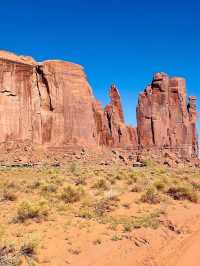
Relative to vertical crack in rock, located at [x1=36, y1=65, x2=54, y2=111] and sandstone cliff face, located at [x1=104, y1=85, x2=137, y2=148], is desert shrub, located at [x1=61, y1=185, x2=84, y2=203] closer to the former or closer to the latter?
vertical crack in rock, located at [x1=36, y1=65, x2=54, y2=111]

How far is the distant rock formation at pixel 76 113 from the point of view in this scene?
60438 mm

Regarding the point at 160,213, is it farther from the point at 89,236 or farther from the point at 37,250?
the point at 37,250

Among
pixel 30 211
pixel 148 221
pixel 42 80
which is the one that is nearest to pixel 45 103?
pixel 42 80

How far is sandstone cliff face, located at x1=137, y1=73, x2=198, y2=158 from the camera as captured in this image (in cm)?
8131

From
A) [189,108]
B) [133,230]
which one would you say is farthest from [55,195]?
[189,108]

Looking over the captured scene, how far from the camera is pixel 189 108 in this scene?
91.4 meters

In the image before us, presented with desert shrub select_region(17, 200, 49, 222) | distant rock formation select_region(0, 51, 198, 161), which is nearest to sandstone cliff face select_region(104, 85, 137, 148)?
distant rock formation select_region(0, 51, 198, 161)

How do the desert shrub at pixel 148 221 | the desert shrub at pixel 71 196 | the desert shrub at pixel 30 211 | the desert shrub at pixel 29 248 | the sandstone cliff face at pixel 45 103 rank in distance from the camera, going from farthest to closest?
the sandstone cliff face at pixel 45 103, the desert shrub at pixel 71 196, the desert shrub at pixel 30 211, the desert shrub at pixel 148 221, the desert shrub at pixel 29 248

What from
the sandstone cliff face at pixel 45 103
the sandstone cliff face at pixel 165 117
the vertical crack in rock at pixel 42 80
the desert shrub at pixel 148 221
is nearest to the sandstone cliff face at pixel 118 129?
the sandstone cliff face at pixel 165 117

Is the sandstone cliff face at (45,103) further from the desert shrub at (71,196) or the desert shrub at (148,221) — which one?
the desert shrub at (148,221)

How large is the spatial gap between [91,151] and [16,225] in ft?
164

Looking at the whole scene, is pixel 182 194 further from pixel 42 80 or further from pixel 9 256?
pixel 42 80

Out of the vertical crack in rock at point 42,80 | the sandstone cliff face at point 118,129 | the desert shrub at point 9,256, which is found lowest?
the desert shrub at point 9,256

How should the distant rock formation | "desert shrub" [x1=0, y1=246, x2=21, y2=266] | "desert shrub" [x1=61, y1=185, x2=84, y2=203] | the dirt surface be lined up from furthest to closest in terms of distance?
the distant rock formation < "desert shrub" [x1=61, y1=185, x2=84, y2=203] < the dirt surface < "desert shrub" [x1=0, y1=246, x2=21, y2=266]
